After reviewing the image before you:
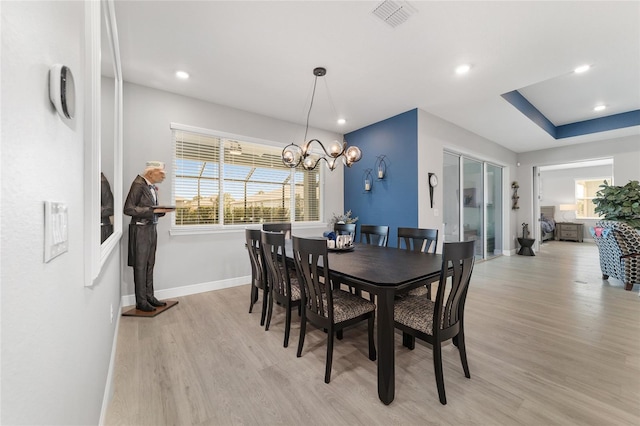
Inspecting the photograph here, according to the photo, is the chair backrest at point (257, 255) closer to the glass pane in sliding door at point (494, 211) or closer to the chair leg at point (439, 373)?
the chair leg at point (439, 373)

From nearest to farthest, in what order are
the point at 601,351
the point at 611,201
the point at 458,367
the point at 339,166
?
1. the point at 458,367
2. the point at 601,351
3. the point at 611,201
4. the point at 339,166

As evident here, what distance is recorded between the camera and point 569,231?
31.2 feet

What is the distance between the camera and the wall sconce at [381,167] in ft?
15.4

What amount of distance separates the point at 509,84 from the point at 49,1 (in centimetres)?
438

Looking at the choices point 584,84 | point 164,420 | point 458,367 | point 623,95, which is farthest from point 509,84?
point 164,420

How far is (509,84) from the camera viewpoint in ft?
11.4

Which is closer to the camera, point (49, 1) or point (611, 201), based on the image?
point (49, 1)

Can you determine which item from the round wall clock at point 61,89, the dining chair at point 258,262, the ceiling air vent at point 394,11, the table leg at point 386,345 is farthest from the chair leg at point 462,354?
the ceiling air vent at point 394,11

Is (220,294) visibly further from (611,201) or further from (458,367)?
(611,201)

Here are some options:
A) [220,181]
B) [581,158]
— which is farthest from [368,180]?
[581,158]

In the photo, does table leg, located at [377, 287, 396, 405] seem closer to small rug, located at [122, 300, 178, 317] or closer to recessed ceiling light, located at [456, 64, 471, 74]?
small rug, located at [122, 300, 178, 317]

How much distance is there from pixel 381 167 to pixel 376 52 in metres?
2.21

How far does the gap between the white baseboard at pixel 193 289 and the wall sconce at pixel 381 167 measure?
2.83m

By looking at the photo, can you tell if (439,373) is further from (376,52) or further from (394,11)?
(376,52)
